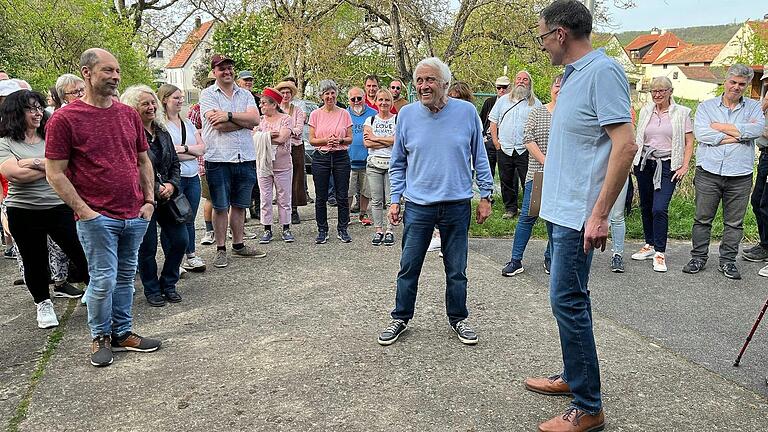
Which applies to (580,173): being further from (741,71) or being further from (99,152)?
(741,71)

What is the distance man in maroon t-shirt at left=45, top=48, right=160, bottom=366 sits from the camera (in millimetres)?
3527

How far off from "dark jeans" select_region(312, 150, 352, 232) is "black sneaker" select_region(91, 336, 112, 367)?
339 centimetres

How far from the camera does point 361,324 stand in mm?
4457

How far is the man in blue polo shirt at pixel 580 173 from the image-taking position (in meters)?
2.69

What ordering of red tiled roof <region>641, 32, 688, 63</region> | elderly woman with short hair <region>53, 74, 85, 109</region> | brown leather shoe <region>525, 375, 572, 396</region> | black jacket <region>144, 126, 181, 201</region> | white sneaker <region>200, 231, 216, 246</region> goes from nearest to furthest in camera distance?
brown leather shoe <region>525, 375, 572, 396</region> → black jacket <region>144, 126, 181, 201</region> → elderly woman with short hair <region>53, 74, 85, 109</region> → white sneaker <region>200, 231, 216, 246</region> → red tiled roof <region>641, 32, 688, 63</region>

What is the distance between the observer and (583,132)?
279cm

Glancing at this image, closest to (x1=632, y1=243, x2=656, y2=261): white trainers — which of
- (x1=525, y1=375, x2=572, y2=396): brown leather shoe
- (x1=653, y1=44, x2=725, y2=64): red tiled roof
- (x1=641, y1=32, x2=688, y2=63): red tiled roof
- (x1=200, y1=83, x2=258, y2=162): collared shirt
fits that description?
(x1=525, y1=375, x2=572, y2=396): brown leather shoe

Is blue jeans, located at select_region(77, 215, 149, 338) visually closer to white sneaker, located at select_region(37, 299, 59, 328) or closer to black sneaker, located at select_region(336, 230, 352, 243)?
white sneaker, located at select_region(37, 299, 59, 328)

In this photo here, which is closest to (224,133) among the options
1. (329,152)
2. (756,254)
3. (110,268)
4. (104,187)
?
(329,152)

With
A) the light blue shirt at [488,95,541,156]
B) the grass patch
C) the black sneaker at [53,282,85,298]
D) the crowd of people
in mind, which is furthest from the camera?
the light blue shirt at [488,95,541,156]

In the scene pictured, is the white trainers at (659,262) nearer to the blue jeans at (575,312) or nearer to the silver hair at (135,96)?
the blue jeans at (575,312)

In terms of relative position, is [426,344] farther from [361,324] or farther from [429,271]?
[429,271]

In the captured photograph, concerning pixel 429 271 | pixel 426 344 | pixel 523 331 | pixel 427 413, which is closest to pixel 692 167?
pixel 429 271

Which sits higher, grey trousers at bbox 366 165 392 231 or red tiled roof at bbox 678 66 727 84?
red tiled roof at bbox 678 66 727 84
